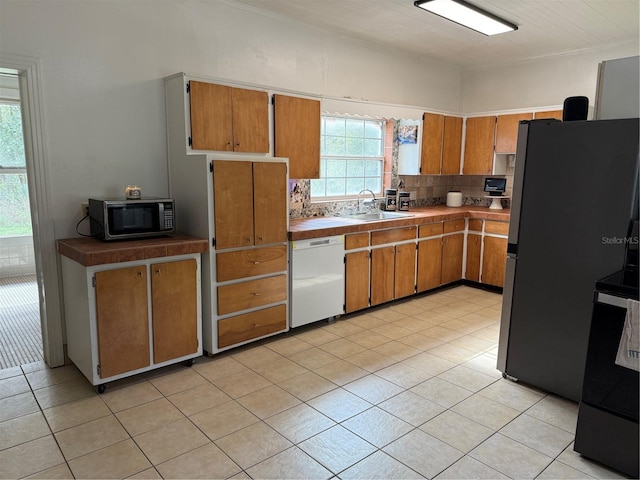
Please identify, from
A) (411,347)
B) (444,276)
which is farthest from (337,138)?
(411,347)

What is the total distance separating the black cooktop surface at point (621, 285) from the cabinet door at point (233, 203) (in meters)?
2.33

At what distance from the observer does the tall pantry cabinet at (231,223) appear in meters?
3.25

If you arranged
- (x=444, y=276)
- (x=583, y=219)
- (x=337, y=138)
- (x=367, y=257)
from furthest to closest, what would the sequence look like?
1. (x=444, y=276)
2. (x=337, y=138)
3. (x=367, y=257)
4. (x=583, y=219)

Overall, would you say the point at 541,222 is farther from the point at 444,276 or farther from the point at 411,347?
the point at 444,276

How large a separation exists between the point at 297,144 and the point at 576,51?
3.56m

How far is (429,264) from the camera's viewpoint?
507 cm

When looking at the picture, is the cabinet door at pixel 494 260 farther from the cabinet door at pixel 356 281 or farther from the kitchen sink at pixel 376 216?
the cabinet door at pixel 356 281

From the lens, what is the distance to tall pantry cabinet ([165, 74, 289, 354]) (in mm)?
3250

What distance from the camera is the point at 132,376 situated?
10.2ft

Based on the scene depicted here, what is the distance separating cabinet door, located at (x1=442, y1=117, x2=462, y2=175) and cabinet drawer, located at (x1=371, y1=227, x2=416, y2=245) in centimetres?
142

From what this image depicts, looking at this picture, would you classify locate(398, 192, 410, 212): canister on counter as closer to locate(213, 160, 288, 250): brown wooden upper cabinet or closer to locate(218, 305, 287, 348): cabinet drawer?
locate(213, 160, 288, 250): brown wooden upper cabinet

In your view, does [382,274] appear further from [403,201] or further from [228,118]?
[228,118]

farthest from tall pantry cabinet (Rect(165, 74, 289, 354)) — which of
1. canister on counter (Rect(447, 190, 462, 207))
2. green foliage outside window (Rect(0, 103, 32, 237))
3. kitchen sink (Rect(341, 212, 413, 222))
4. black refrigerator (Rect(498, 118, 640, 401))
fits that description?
green foliage outside window (Rect(0, 103, 32, 237))

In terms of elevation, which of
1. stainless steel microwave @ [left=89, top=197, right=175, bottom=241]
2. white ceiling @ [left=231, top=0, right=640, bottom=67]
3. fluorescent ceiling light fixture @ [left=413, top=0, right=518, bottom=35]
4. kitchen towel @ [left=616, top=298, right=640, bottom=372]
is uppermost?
white ceiling @ [left=231, top=0, right=640, bottom=67]
